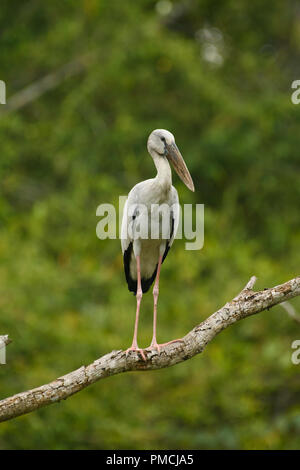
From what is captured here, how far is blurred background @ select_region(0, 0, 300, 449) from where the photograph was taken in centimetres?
967

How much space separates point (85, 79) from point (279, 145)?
10.9 ft

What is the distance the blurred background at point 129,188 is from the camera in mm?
9672

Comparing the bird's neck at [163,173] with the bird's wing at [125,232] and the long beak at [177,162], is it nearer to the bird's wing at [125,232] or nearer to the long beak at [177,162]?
the long beak at [177,162]

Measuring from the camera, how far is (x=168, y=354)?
4855 mm

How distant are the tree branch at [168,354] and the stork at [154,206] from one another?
94cm

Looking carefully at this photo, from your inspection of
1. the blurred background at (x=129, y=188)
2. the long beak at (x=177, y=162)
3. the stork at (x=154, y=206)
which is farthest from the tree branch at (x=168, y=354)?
the blurred background at (x=129, y=188)

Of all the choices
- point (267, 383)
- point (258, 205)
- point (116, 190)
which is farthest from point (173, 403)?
point (258, 205)

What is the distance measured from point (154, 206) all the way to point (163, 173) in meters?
0.25

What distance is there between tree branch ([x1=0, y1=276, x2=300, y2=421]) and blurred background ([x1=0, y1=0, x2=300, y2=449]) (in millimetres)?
4485

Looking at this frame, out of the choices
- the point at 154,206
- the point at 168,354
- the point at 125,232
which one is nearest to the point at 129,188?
the point at 125,232

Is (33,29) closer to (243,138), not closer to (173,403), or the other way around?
(243,138)

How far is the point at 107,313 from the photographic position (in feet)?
33.9

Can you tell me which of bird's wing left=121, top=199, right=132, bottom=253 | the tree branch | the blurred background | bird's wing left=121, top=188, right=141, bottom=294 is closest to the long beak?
bird's wing left=121, top=188, right=141, bottom=294

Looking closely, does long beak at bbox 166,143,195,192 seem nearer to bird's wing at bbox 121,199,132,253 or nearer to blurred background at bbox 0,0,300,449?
bird's wing at bbox 121,199,132,253
